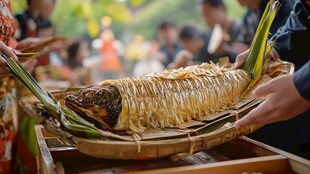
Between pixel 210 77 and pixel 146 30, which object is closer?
pixel 210 77

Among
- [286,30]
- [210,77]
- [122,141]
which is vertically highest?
[286,30]

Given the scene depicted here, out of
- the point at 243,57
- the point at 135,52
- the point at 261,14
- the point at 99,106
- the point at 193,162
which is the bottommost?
the point at 193,162

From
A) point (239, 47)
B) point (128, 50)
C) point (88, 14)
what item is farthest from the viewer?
point (128, 50)

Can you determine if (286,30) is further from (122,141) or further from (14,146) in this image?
(14,146)

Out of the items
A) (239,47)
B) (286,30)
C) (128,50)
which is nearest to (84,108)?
(286,30)

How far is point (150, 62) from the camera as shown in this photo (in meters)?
7.62

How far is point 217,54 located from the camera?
3.97 m

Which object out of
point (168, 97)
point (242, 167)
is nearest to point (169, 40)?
point (168, 97)

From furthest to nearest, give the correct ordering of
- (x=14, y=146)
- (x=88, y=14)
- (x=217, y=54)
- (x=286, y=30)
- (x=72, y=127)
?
(x=88, y=14)
(x=217, y=54)
(x=14, y=146)
(x=286, y=30)
(x=72, y=127)

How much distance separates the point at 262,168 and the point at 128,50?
24.2ft

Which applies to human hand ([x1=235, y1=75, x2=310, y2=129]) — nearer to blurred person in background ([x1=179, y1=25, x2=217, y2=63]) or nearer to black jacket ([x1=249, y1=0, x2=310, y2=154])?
black jacket ([x1=249, y1=0, x2=310, y2=154])

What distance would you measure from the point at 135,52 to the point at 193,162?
23.0 feet

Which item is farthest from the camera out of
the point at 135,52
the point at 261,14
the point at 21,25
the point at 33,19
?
the point at 135,52

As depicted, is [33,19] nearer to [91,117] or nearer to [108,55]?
[91,117]
